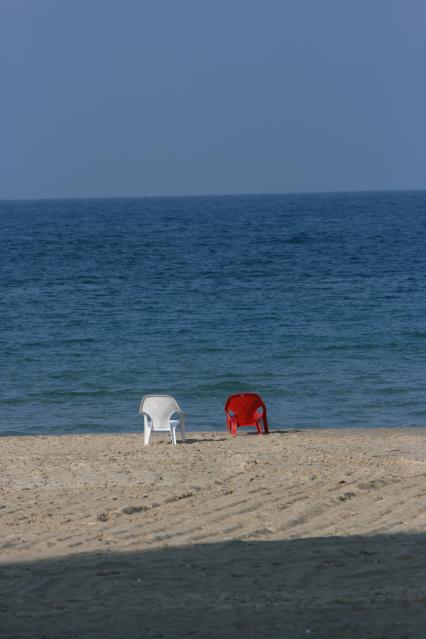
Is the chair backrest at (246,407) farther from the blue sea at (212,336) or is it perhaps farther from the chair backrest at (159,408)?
the blue sea at (212,336)

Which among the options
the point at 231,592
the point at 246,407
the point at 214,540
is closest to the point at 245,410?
the point at 246,407

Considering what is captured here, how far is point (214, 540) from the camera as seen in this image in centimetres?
727

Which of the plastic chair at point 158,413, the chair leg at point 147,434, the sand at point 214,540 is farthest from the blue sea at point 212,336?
the sand at point 214,540

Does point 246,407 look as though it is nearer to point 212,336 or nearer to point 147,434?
point 147,434

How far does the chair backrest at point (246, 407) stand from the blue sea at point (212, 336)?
123 cm

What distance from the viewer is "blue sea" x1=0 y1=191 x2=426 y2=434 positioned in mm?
15734

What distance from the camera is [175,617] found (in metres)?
5.32

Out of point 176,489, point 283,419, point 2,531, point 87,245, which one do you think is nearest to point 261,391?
point 283,419

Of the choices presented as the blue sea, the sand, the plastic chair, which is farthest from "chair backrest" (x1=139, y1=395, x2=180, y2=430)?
the blue sea

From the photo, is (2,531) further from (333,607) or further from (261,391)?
(261,391)

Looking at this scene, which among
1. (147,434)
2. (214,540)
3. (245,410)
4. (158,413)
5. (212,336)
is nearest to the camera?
(214,540)

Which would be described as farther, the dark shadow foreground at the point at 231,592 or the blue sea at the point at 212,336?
the blue sea at the point at 212,336

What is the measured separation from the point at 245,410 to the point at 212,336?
9570 mm

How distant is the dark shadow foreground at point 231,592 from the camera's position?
16.8ft
